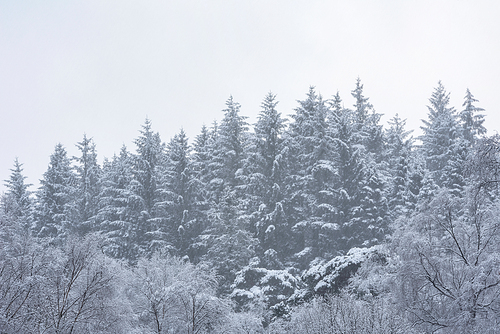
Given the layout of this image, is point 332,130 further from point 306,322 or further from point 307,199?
point 306,322

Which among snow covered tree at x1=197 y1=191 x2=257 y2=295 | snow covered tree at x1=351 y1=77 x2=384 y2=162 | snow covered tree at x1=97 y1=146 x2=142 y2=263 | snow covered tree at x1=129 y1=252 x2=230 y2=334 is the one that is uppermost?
snow covered tree at x1=351 y1=77 x2=384 y2=162

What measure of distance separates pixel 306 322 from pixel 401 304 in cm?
484

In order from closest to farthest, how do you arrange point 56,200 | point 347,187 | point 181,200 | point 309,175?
point 309,175 → point 347,187 → point 181,200 → point 56,200

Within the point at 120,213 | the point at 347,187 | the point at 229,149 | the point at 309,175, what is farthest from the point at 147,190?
the point at 347,187

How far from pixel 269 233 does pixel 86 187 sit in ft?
68.5

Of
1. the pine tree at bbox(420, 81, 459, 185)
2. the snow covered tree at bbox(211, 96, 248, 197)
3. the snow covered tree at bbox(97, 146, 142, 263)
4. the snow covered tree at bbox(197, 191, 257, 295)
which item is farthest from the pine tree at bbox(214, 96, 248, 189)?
the pine tree at bbox(420, 81, 459, 185)

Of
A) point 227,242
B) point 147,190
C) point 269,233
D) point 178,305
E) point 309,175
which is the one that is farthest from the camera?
point 147,190

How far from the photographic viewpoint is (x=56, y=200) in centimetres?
4706

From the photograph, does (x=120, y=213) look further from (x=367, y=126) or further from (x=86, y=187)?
(x=367, y=126)

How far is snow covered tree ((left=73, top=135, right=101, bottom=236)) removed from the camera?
45469mm

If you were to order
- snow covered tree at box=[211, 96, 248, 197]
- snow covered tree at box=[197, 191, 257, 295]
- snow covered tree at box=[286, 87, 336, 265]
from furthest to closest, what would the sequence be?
snow covered tree at box=[211, 96, 248, 197]
snow covered tree at box=[286, 87, 336, 265]
snow covered tree at box=[197, 191, 257, 295]

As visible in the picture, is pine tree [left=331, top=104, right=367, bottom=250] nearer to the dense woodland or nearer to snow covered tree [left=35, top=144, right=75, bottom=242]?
the dense woodland

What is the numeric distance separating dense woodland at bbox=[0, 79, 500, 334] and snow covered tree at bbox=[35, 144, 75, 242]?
0.14 meters

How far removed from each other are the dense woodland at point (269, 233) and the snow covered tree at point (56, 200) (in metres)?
0.14
